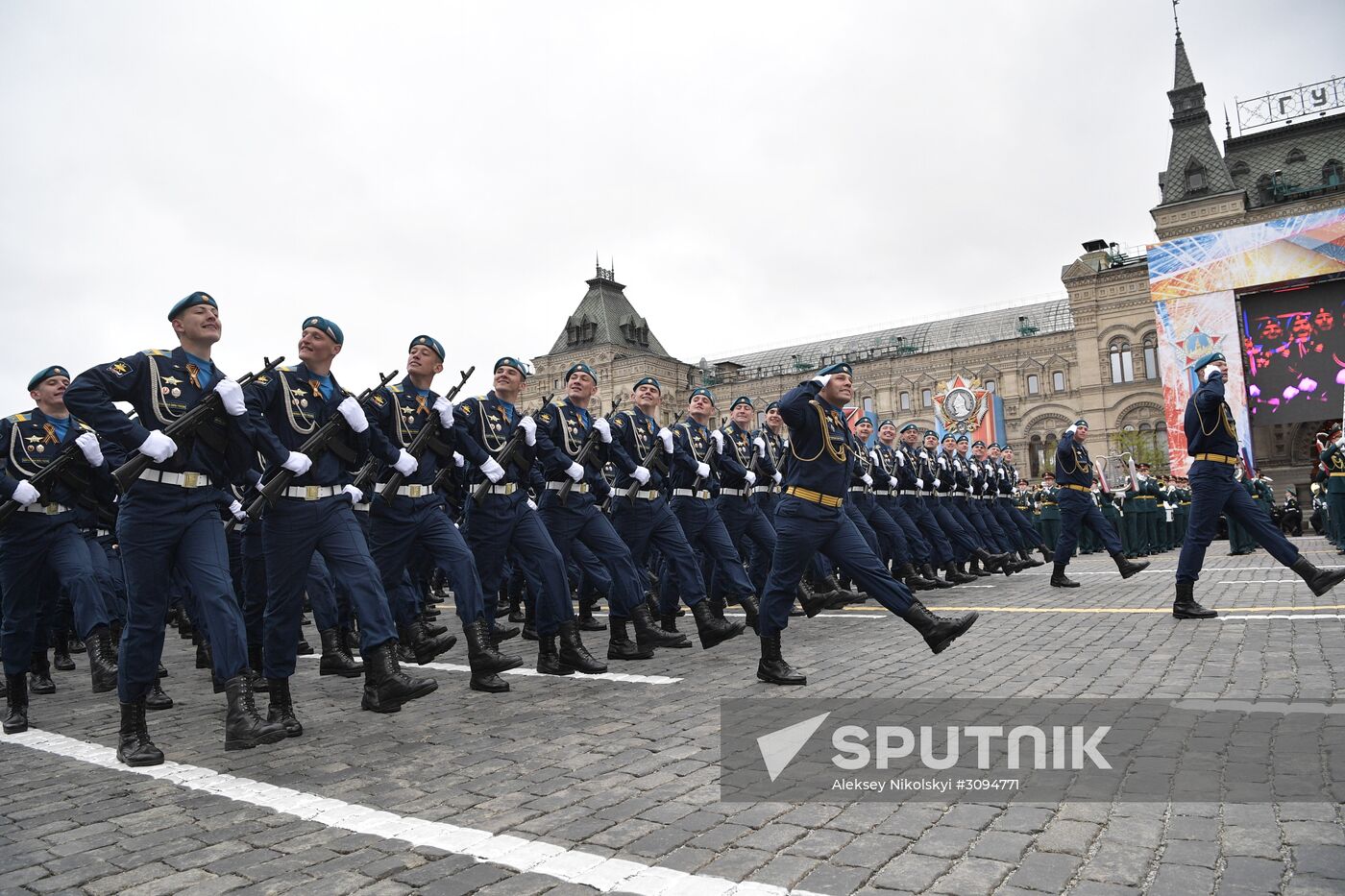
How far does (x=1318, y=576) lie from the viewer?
724 cm

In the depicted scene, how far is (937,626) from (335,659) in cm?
471

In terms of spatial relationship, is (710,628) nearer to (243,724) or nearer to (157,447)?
(243,724)

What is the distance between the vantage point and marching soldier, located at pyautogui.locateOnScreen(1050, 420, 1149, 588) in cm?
1108

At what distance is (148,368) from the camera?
15.5 ft

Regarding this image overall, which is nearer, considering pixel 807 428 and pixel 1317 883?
pixel 1317 883

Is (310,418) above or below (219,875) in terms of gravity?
above

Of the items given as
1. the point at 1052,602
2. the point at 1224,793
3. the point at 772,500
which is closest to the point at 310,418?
the point at 1224,793

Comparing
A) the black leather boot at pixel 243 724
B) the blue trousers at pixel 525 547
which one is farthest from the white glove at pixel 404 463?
the black leather boot at pixel 243 724

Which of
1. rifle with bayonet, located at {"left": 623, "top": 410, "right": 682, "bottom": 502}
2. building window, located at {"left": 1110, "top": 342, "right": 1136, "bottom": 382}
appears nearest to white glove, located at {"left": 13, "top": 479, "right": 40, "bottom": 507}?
rifle with bayonet, located at {"left": 623, "top": 410, "right": 682, "bottom": 502}

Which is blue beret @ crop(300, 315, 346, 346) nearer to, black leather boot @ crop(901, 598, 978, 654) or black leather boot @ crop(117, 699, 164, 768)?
black leather boot @ crop(117, 699, 164, 768)

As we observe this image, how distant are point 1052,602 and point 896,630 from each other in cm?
261

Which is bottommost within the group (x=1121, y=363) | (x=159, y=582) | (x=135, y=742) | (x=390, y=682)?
(x=135, y=742)

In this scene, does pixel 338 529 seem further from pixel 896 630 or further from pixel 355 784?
pixel 896 630

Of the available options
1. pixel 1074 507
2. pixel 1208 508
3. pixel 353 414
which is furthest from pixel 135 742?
pixel 1074 507
